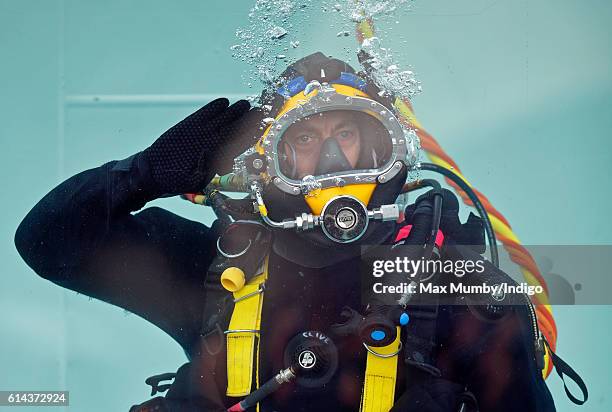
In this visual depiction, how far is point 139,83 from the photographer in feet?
8.91

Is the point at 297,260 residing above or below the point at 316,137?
below

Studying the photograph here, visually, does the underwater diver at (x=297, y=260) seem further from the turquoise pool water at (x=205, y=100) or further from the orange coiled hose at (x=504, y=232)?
the turquoise pool water at (x=205, y=100)

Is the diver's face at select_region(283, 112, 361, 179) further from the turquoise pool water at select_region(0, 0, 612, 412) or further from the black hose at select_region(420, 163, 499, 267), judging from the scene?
the turquoise pool water at select_region(0, 0, 612, 412)

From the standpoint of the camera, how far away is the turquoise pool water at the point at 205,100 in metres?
2.62

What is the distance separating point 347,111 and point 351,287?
540mm

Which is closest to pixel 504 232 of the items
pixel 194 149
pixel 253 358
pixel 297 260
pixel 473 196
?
pixel 473 196

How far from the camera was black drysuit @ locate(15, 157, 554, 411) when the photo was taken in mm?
1608

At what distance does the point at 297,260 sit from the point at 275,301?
14 cm

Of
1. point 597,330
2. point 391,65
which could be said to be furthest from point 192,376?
point 597,330

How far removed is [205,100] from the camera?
2.79 metres

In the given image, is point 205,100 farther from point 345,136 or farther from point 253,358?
point 253,358

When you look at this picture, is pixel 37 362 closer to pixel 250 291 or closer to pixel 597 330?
pixel 250 291

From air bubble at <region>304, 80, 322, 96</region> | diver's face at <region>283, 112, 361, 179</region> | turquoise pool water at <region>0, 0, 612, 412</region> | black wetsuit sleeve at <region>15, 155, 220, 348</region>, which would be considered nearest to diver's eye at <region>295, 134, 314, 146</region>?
diver's face at <region>283, 112, 361, 179</region>

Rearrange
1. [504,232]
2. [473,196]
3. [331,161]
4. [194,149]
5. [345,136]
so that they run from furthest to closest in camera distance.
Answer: [504,232]
[473,196]
[345,136]
[331,161]
[194,149]
